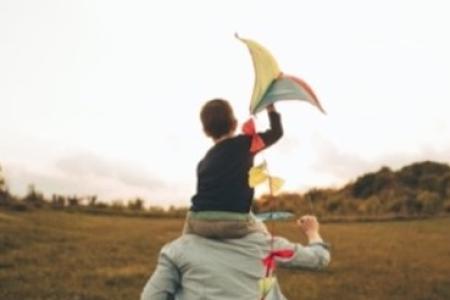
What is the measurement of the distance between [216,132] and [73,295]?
559cm

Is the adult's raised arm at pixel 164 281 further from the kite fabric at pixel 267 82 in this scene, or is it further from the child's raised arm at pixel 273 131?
the kite fabric at pixel 267 82

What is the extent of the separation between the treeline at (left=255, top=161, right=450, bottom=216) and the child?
12.0 meters

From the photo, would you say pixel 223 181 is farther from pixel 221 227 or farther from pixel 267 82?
pixel 267 82

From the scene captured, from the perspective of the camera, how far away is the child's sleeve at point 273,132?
3857 mm

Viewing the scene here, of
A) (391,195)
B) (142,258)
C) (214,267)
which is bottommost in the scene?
→ (142,258)

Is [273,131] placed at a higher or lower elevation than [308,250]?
higher

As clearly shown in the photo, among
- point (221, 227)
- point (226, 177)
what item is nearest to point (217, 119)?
point (226, 177)

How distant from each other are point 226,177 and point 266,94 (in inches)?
19.2

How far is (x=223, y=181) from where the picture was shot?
402cm

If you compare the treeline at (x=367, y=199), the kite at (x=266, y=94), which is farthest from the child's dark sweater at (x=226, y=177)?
the treeline at (x=367, y=199)

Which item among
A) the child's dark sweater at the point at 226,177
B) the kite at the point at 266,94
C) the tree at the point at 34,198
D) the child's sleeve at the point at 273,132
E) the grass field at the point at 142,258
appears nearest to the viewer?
the kite at the point at 266,94

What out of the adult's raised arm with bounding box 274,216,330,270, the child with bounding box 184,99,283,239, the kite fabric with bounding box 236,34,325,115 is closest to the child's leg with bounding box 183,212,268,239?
the child with bounding box 184,99,283,239

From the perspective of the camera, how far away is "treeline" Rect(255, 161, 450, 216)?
16953 millimetres

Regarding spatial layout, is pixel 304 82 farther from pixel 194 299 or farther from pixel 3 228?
pixel 3 228
